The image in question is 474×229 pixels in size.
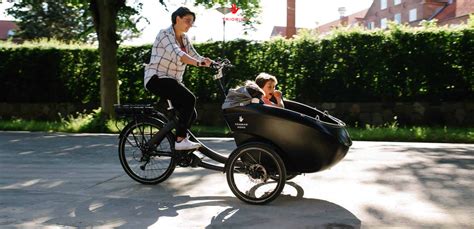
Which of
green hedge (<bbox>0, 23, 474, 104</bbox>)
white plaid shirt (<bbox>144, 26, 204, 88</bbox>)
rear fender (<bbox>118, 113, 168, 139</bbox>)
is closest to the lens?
white plaid shirt (<bbox>144, 26, 204, 88</bbox>)

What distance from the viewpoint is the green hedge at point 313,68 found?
14594mm

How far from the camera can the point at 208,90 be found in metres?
16.6

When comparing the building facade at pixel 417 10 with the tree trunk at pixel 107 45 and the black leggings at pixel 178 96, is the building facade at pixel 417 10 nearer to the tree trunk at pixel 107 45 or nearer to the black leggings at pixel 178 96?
the tree trunk at pixel 107 45

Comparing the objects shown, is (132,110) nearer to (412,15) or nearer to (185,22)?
(185,22)

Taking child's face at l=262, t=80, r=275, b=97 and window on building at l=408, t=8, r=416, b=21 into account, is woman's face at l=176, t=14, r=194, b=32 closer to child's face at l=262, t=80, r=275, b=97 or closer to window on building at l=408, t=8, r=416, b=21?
child's face at l=262, t=80, r=275, b=97

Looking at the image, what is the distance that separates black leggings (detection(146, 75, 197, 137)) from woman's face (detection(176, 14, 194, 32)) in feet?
2.02

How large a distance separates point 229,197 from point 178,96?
1.26 m

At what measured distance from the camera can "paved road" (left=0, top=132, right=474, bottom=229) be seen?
491 centimetres

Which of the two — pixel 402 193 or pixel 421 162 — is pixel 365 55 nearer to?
pixel 421 162

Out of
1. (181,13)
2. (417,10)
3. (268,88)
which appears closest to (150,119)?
(181,13)

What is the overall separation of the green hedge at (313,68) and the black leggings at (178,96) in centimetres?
993

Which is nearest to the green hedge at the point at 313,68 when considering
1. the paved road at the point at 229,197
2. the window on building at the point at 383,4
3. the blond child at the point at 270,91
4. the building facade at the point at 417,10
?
the paved road at the point at 229,197

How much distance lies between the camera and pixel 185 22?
6082 mm

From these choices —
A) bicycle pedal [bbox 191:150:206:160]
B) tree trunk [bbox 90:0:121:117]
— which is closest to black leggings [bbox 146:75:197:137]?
bicycle pedal [bbox 191:150:206:160]
